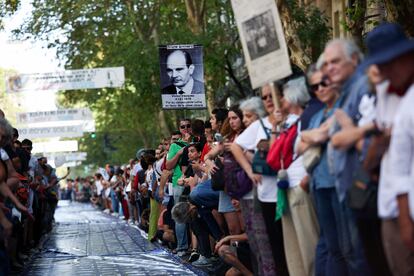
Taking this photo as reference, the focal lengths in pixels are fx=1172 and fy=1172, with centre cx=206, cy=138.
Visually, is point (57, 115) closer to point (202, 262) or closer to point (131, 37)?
point (131, 37)

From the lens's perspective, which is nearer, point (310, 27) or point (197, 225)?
point (197, 225)

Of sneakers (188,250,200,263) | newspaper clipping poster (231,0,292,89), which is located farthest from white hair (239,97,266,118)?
sneakers (188,250,200,263)

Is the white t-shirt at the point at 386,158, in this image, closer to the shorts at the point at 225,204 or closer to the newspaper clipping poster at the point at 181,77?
the shorts at the point at 225,204

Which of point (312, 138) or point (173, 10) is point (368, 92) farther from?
point (173, 10)

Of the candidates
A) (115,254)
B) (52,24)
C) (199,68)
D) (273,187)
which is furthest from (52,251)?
(52,24)

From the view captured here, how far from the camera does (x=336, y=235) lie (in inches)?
339

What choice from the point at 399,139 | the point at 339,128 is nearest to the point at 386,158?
the point at 399,139

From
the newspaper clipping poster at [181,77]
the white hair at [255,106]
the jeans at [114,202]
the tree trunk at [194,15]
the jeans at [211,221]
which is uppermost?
the tree trunk at [194,15]

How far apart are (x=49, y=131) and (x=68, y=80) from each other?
10389 mm

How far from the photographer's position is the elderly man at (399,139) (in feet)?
20.4

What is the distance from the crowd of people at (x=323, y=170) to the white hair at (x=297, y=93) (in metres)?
0.01

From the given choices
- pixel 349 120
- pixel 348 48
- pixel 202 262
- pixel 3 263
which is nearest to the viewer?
pixel 349 120

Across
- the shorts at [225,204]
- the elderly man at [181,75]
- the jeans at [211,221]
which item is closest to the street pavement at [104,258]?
the jeans at [211,221]

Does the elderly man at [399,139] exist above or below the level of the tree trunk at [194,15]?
below
